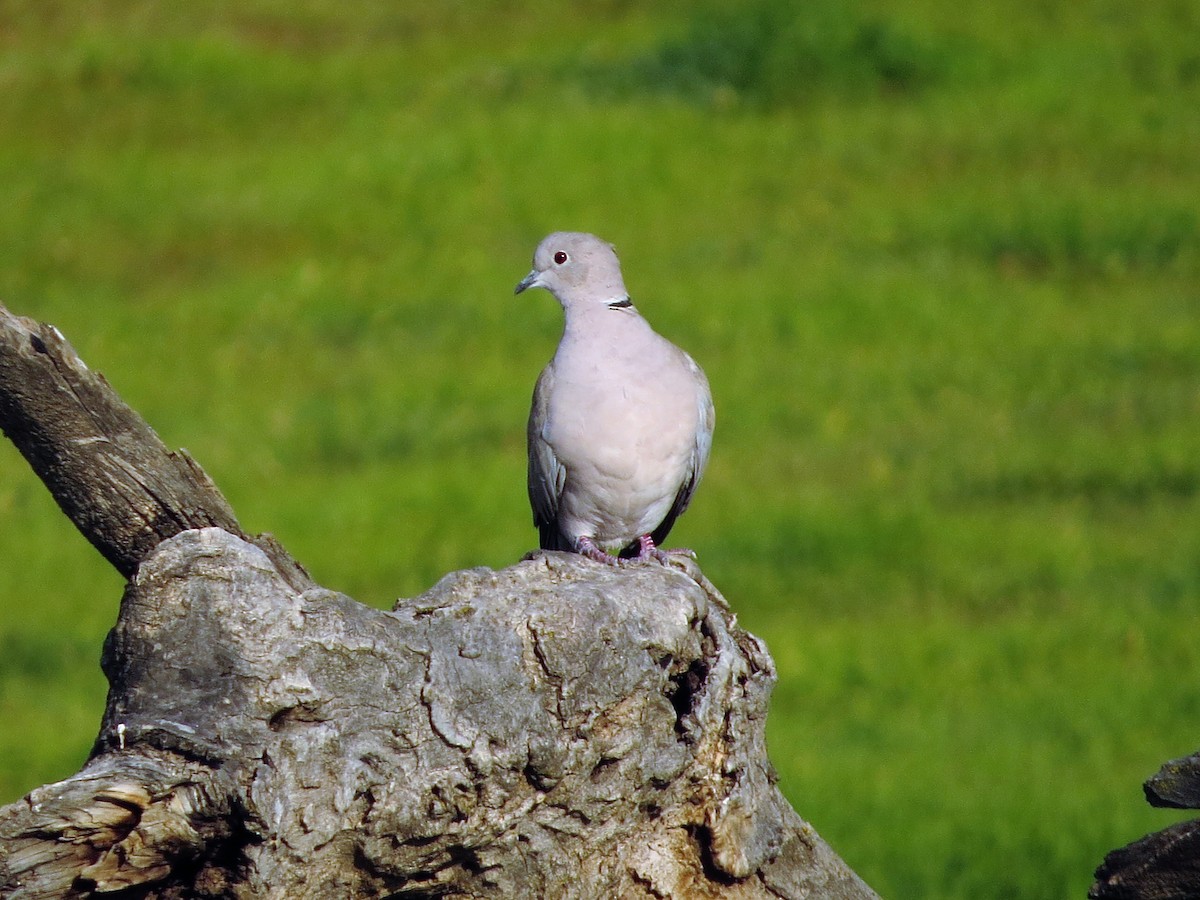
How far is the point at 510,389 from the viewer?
15.4 m

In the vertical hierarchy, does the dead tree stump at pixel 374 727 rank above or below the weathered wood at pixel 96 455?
below

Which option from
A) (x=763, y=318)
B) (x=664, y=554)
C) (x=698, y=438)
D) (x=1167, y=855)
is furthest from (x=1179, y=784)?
(x=763, y=318)

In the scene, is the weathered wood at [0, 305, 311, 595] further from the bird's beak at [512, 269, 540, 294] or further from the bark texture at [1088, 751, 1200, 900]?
the bark texture at [1088, 751, 1200, 900]

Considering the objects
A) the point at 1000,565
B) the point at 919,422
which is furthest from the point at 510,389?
the point at 1000,565

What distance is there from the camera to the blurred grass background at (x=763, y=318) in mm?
11008

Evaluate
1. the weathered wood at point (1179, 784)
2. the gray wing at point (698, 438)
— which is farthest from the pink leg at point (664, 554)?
the weathered wood at point (1179, 784)

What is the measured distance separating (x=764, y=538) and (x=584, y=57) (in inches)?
420

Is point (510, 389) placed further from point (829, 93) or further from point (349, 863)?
point (349, 863)

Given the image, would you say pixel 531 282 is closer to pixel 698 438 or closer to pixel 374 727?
pixel 698 438

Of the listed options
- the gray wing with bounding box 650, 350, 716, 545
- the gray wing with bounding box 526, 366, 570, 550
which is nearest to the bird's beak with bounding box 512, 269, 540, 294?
the gray wing with bounding box 526, 366, 570, 550

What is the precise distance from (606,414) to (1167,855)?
83.3 inches

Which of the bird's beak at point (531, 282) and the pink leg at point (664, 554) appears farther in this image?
the bird's beak at point (531, 282)

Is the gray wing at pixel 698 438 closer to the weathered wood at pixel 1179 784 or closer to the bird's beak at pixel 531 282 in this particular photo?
the bird's beak at pixel 531 282

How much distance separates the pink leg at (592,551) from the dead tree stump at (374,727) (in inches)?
17.5
